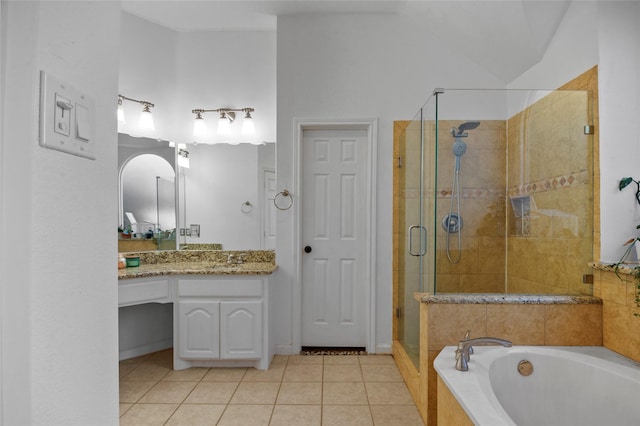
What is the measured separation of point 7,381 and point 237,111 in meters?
3.08

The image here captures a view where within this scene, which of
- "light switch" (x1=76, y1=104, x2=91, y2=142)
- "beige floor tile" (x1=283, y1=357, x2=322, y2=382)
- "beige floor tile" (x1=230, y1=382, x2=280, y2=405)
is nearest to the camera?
"light switch" (x1=76, y1=104, x2=91, y2=142)

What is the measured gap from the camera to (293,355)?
3133mm

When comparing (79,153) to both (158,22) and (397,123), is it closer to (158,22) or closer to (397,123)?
(397,123)

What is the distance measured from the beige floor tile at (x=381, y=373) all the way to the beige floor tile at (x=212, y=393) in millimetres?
957

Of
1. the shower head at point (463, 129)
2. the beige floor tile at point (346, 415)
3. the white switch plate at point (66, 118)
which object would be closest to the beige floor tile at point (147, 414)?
the beige floor tile at point (346, 415)

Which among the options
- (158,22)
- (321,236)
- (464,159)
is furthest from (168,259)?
(464,159)

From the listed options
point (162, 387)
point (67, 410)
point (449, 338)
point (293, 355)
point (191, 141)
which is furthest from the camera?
point (191, 141)

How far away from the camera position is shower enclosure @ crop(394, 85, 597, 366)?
2.11 meters

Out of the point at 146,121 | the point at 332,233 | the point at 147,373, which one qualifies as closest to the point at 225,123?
the point at 146,121

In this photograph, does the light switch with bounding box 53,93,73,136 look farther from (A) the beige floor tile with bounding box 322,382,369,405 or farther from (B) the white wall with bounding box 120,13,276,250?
(B) the white wall with bounding box 120,13,276,250

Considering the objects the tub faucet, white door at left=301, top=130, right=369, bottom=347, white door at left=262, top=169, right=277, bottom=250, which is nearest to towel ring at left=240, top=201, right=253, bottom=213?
white door at left=262, top=169, right=277, bottom=250

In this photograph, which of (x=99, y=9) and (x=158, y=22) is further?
(x=158, y=22)

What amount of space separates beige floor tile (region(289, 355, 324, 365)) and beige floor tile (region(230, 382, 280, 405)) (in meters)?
0.41

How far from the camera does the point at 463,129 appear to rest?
237 cm
